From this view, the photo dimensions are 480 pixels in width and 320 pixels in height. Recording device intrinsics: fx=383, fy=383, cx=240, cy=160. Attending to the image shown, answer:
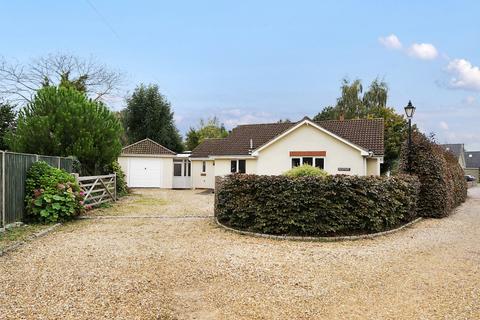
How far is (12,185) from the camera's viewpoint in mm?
10414

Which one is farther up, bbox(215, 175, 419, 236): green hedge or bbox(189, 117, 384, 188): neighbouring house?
bbox(189, 117, 384, 188): neighbouring house

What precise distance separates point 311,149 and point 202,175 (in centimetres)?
896

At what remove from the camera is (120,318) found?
4.45 meters

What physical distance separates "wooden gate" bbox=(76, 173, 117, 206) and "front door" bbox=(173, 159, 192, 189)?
30.9ft

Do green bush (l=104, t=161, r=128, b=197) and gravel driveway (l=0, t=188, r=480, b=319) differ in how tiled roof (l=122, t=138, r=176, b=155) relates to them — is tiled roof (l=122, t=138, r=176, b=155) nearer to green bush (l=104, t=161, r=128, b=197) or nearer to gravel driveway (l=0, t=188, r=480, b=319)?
green bush (l=104, t=161, r=128, b=197)

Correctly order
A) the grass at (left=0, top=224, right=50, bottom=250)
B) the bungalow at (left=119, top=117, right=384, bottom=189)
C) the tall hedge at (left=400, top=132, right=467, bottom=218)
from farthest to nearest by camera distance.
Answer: the bungalow at (left=119, top=117, right=384, bottom=189) → the tall hedge at (left=400, top=132, right=467, bottom=218) → the grass at (left=0, top=224, right=50, bottom=250)

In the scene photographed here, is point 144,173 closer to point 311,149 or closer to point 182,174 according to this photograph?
point 182,174

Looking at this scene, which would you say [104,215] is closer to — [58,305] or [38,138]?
[38,138]

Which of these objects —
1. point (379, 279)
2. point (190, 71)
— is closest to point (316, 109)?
point (190, 71)

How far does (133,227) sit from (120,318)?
6.50 meters

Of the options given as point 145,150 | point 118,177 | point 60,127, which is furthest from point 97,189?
point 145,150

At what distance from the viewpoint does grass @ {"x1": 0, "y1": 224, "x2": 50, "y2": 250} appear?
27.5 ft

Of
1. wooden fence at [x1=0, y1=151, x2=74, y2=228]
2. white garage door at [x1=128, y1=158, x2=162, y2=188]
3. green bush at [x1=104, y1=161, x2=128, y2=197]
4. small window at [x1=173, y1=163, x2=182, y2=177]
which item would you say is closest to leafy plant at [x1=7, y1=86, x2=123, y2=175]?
green bush at [x1=104, y1=161, x2=128, y2=197]

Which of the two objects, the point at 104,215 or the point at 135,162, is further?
the point at 135,162
